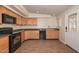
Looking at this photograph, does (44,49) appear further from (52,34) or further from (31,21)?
(31,21)

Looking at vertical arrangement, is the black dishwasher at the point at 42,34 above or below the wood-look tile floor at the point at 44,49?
above

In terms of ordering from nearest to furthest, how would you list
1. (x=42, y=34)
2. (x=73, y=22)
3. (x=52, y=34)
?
(x=73, y=22), (x=52, y=34), (x=42, y=34)

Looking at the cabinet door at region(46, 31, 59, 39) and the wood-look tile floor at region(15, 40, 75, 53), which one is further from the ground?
the cabinet door at region(46, 31, 59, 39)

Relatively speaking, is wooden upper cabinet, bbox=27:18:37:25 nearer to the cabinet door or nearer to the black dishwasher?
the black dishwasher

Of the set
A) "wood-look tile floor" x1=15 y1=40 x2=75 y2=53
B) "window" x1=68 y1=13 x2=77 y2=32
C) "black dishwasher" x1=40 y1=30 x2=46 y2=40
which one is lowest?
"wood-look tile floor" x1=15 y1=40 x2=75 y2=53

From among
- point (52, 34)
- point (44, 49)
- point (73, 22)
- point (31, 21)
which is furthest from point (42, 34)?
point (73, 22)

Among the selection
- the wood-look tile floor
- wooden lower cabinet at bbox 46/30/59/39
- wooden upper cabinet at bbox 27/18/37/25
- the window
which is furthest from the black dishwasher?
the window

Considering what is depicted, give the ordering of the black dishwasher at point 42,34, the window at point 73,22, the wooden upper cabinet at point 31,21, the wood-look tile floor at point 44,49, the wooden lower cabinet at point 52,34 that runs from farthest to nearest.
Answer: the wooden upper cabinet at point 31,21 < the black dishwasher at point 42,34 < the wooden lower cabinet at point 52,34 < the window at point 73,22 < the wood-look tile floor at point 44,49

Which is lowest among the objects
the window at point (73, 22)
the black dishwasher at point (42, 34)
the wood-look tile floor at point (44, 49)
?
the wood-look tile floor at point (44, 49)

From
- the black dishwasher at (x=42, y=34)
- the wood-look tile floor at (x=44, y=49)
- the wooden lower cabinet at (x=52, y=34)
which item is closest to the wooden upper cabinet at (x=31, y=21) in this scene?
the black dishwasher at (x=42, y=34)

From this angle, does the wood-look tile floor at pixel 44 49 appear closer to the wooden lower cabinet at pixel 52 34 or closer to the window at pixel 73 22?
the window at pixel 73 22

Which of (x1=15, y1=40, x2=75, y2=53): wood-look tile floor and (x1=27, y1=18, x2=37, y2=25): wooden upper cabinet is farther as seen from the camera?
(x1=27, y1=18, x2=37, y2=25): wooden upper cabinet

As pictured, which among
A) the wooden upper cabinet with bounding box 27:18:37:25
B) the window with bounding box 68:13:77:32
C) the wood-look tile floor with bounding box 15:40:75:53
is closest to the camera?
the wood-look tile floor with bounding box 15:40:75:53
